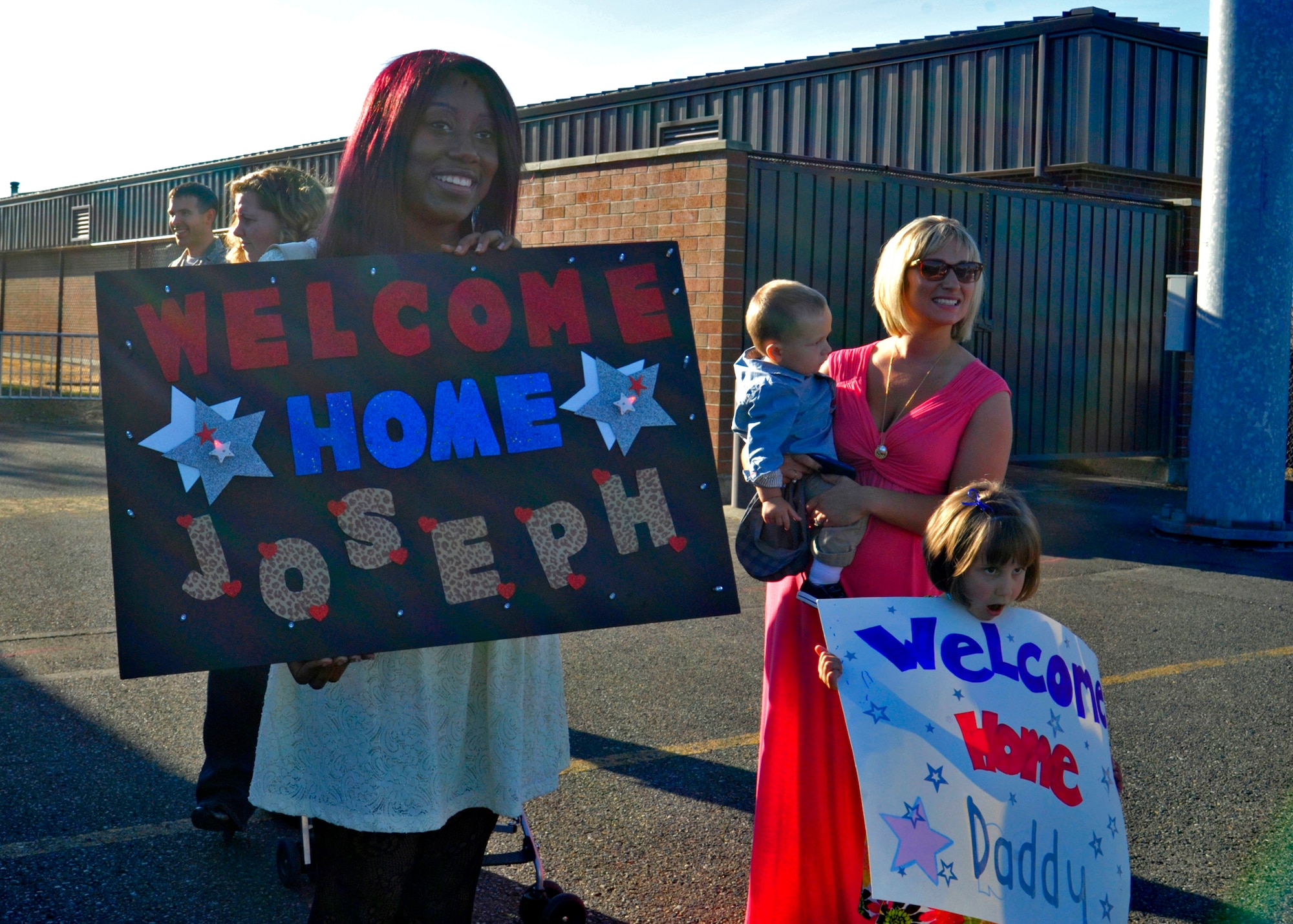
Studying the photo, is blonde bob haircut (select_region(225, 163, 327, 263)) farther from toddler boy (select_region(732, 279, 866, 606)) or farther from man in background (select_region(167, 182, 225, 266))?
toddler boy (select_region(732, 279, 866, 606))

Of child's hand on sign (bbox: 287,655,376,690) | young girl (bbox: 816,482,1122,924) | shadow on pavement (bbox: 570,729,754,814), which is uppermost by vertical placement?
young girl (bbox: 816,482,1122,924)

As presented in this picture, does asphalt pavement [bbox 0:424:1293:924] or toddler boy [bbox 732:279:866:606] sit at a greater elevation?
toddler boy [bbox 732:279:866:606]

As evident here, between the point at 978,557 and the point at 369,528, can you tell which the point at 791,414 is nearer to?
the point at 978,557

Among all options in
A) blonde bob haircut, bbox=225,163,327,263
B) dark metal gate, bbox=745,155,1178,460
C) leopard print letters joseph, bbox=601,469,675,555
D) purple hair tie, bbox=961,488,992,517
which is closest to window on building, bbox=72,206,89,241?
dark metal gate, bbox=745,155,1178,460

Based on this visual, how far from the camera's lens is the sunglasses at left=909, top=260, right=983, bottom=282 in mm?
2674

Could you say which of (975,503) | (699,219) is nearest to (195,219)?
(975,503)

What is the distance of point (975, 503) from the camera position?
8.21ft

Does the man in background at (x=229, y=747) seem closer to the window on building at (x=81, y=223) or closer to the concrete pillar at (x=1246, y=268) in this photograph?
the concrete pillar at (x=1246, y=268)

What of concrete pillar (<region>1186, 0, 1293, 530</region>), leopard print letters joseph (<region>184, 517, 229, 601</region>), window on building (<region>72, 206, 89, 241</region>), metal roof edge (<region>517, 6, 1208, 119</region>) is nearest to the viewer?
leopard print letters joseph (<region>184, 517, 229, 601</region>)

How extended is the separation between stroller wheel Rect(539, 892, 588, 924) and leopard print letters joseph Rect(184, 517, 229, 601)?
4.27 ft

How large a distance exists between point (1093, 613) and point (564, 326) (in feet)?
18.3

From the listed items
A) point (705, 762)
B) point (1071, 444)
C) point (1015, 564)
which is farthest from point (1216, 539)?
point (1015, 564)

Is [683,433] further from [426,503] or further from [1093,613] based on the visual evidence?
[1093,613]

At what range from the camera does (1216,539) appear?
9.49 meters
